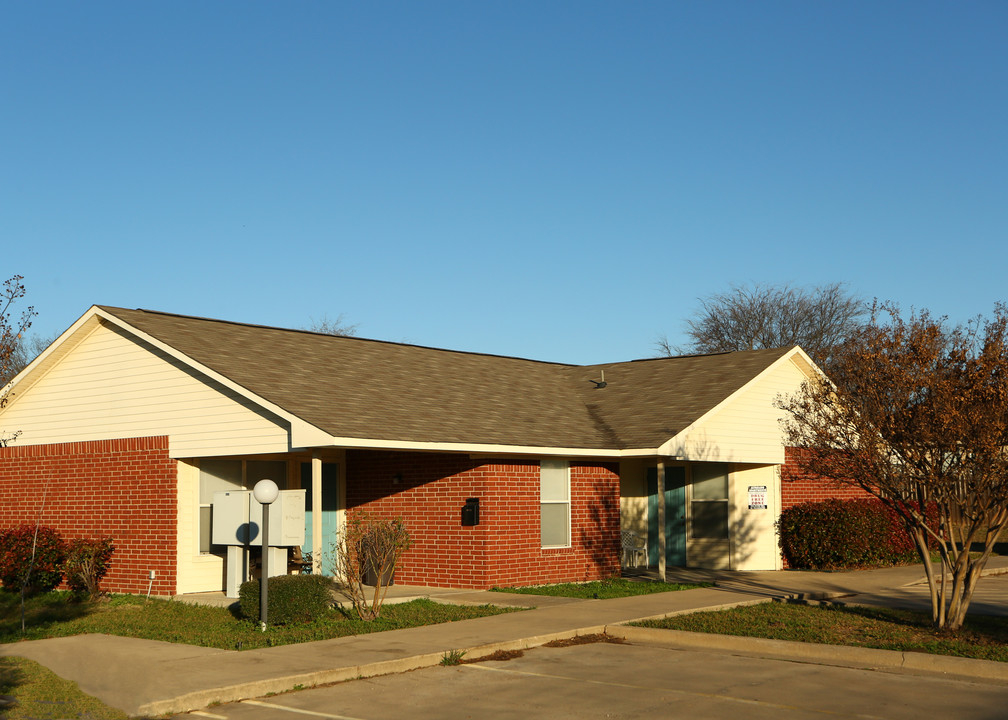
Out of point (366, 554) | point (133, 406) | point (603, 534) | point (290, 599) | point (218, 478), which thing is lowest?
point (290, 599)

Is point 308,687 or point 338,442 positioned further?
point 338,442

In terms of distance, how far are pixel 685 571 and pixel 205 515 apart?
32.6 ft

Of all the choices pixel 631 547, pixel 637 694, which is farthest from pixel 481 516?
pixel 637 694

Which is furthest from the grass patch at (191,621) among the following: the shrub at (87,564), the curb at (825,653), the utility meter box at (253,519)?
the curb at (825,653)

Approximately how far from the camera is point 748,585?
1895 cm

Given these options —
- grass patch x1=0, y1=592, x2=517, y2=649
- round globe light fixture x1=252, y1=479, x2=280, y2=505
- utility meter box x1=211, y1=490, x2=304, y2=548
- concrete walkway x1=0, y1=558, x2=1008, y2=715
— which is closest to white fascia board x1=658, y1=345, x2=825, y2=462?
concrete walkway x1=0, y1=558, x2=1008, y2=715

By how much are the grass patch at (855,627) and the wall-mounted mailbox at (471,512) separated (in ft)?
14.7

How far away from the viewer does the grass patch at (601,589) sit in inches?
690

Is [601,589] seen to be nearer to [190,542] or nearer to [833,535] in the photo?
[833,535]

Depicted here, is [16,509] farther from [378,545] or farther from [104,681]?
[104,681]

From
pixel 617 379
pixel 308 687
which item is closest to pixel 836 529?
pixel 617 379

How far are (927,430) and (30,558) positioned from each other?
14.7m

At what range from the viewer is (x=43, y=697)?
10.3 m

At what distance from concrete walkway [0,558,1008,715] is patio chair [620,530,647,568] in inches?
214
